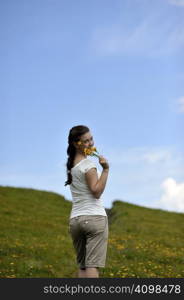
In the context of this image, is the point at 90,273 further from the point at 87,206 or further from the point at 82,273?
the point at 87,206

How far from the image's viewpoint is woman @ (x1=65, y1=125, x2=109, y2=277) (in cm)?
711

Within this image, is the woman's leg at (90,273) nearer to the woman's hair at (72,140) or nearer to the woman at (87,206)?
the woman at (87,206)

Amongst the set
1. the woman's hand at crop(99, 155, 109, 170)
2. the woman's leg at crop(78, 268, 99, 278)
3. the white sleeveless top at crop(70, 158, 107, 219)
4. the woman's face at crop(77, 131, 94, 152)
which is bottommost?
the woman's leg at crop(78, 268, 99, 278)

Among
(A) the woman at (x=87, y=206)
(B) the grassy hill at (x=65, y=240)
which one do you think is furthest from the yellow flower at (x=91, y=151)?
(B) the grassy hill at (x=65, y=240)

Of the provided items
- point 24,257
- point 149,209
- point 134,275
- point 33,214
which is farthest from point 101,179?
point 149,209

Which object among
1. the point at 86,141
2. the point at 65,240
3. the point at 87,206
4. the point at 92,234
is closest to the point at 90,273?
the point at 92,234

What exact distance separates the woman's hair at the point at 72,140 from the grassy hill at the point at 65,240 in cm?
641

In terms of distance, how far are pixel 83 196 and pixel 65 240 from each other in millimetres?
14457

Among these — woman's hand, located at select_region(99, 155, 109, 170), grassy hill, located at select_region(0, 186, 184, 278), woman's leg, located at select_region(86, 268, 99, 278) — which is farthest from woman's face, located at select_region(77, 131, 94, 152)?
grassy hill, located at select_region(0, 186, 184, 278)

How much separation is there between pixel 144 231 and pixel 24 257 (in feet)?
39.8

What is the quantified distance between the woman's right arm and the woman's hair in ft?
1.74

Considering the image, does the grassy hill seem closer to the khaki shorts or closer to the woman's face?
the khaki shorts

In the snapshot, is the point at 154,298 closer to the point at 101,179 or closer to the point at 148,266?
the point at 101,179

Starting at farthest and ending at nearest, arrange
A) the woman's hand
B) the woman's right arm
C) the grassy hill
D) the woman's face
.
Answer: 1. the grassy hill
2. the woman's face
3. the woman's hand
4. the woman's right arm
